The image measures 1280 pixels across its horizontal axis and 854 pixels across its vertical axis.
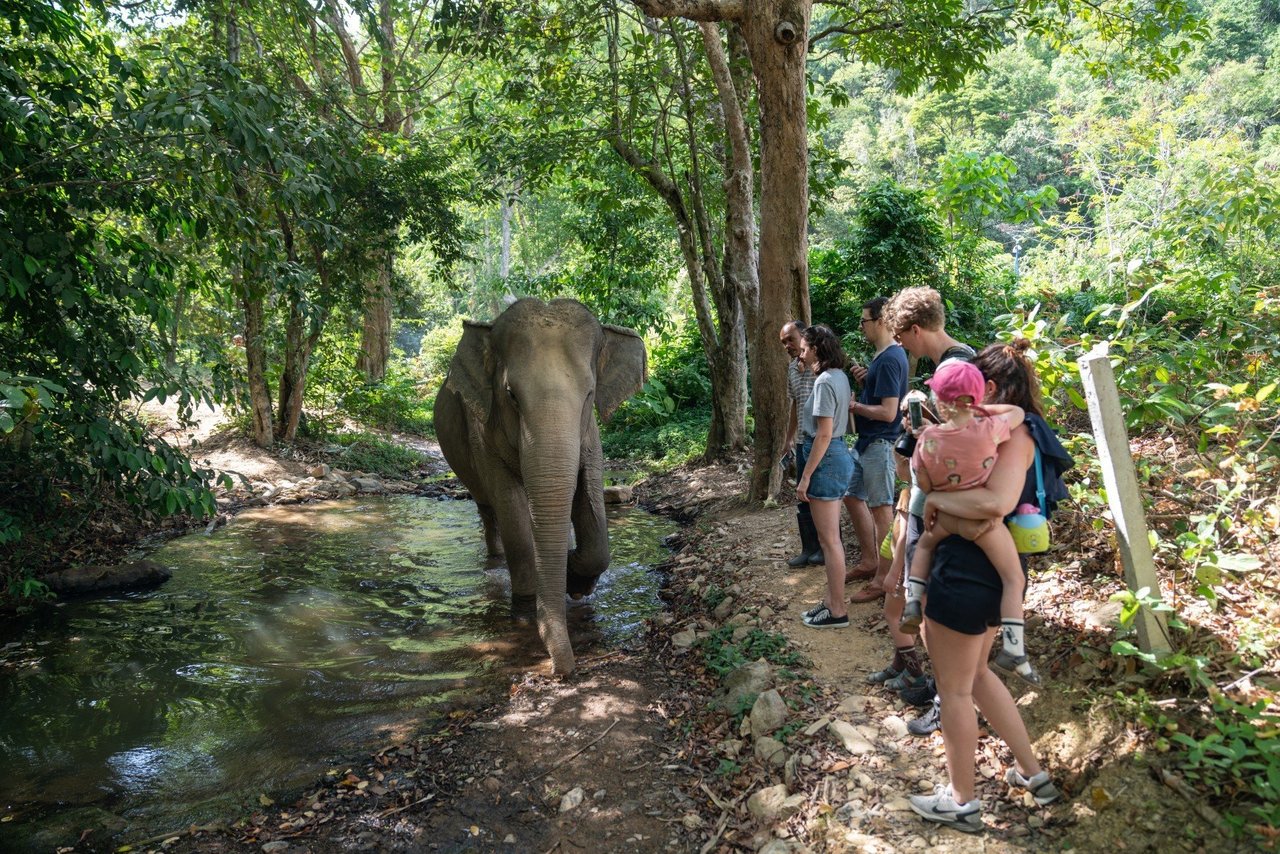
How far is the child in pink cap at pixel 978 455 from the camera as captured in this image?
2.78m

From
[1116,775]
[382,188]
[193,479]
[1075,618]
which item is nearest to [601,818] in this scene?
[1116,775]

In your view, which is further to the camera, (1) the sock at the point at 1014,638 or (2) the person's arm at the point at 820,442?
(2) the person's arm at the point at 820,442

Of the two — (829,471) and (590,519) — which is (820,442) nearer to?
(829,471)

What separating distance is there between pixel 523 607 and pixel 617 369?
7.05 ft

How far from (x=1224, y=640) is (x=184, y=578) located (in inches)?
331

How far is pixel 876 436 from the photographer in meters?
5.06

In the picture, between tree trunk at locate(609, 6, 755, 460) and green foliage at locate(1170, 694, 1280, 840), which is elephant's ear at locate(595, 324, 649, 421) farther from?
tree trunk at locate(609, 6, 755, 460)

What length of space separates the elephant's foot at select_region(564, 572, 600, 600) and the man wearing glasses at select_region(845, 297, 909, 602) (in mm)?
2302

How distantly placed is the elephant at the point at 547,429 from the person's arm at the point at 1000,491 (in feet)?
9.33

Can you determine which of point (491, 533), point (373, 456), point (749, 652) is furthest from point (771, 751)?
point (373, 456)

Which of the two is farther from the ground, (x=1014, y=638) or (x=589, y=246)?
(x=589, y=246)

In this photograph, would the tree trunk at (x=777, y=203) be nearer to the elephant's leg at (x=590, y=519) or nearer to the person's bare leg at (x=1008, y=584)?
the elephant's leg at (x=590, y=519)

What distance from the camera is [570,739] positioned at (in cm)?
421

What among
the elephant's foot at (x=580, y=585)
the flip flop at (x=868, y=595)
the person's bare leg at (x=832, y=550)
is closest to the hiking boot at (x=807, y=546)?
the flip flop at (x=868, y=595)
